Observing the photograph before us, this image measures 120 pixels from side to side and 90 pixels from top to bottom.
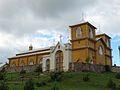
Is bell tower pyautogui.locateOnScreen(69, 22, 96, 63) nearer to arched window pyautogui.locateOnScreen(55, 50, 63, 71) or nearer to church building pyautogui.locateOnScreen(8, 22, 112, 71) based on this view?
church building pyautogui.locateOnScreen(8, 22, 112, 71)

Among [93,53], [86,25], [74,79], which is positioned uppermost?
[86,25]

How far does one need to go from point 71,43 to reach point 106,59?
457 inches

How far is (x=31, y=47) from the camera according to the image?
306 feet

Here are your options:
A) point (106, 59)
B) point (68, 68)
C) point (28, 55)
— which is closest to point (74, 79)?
point (68, 68)

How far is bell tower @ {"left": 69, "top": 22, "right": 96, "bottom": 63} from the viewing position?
58.7 metres

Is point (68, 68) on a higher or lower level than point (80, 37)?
lower

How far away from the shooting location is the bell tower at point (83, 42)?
58731 mm

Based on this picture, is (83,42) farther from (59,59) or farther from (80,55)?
(59,59)

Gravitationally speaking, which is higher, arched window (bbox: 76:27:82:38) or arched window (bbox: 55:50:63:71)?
arched window (bbox: 76:27:82:38)

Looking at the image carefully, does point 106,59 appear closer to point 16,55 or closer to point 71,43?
point 71,43

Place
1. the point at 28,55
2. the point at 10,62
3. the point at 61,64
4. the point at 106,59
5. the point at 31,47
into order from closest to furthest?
1. the point at 61,64
2. the point at 106,59
3. the point at 28,55
4. the point at 10,62
5. the point at 31,47

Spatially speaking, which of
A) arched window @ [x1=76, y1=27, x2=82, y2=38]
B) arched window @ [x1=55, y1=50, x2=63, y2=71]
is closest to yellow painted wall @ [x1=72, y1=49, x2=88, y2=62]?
arched window @ [x1=55, y1=50, x2=63, y2=71]

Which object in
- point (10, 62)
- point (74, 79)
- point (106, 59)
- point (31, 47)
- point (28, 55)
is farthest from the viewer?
point (31, 47)

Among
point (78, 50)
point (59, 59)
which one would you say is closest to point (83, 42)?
point (78, 50)
